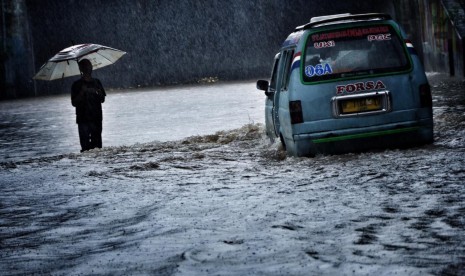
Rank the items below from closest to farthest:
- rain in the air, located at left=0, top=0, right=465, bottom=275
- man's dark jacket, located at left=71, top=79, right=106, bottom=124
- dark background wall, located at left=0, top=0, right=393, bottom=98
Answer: rain in the air, located at left=0, top=0, right=465, bottom=275 → man's dark jacket, located at left=71, top=79, right=106, bottom=124 → dark background wall, located at left=0, top=0, right=393, bottom=98

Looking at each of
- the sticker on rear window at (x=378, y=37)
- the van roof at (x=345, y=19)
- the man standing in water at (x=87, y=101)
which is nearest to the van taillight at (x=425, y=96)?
the sticker on rear window at (x=378, y=37)

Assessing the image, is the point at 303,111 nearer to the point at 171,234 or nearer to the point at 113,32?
the point at 171,234

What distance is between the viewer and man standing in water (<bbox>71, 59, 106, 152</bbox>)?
546 inches

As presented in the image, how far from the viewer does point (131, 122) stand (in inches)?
928

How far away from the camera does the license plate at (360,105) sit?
33.6ft

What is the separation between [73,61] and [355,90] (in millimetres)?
6266

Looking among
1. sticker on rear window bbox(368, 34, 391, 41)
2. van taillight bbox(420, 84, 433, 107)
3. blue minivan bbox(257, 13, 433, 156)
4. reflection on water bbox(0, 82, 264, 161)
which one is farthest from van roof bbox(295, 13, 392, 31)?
reflection on water bbox(0, 82, 264, 161)

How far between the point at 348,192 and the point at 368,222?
1.54 metres

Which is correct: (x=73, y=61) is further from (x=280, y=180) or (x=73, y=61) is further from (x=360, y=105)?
(x=280, y=180)

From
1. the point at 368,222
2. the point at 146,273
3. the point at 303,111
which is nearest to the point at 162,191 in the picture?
the point at 303,111

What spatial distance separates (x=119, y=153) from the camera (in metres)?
14.2

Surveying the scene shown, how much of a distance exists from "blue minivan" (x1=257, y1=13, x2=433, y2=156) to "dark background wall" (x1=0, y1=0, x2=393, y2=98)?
132 ft

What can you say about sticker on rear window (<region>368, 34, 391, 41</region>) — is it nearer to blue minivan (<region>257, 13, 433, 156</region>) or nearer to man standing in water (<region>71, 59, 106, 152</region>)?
blue minivan (<region>257, 13, 433, 156</region>)

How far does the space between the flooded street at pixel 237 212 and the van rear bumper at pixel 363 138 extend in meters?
0.11
